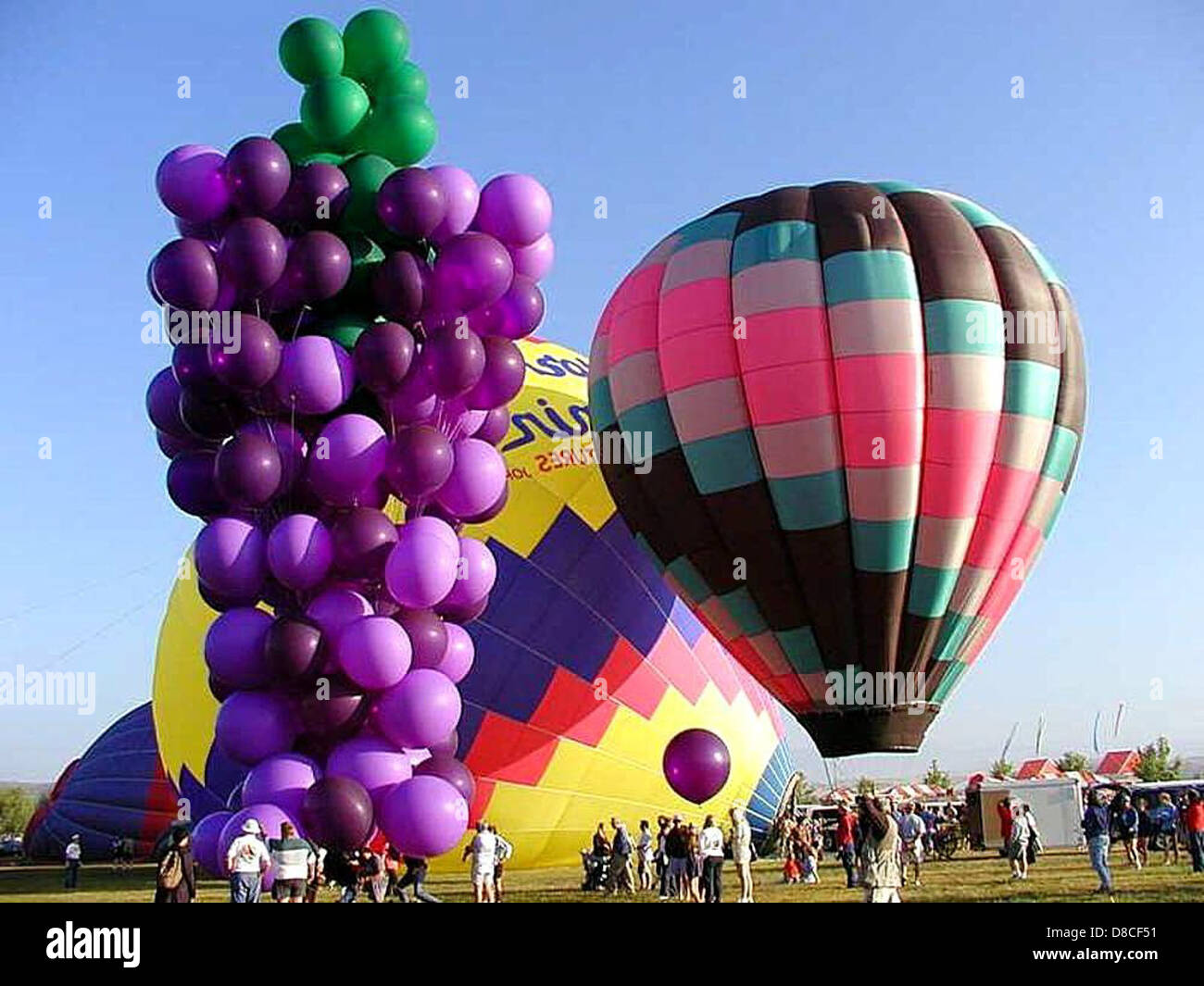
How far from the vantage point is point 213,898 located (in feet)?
37.2

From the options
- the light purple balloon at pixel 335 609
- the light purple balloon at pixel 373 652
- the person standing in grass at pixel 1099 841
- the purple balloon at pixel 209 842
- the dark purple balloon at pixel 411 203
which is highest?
the dark purple balloon at pixel 411 203

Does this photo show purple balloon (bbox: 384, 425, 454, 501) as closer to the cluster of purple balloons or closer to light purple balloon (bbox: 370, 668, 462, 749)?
the cluster of purple balloons

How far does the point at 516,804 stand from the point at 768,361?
4.69 metres

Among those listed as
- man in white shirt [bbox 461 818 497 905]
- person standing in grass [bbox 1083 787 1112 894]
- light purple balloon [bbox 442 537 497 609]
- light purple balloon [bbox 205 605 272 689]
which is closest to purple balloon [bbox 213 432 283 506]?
light purple balloon [bbox 205 605 272 689]

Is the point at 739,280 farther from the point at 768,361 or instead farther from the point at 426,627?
the point at 426,627

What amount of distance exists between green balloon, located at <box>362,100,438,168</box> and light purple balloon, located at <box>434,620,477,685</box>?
10.0 ft

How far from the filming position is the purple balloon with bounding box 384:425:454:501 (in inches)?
332

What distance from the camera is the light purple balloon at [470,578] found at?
8906 mm

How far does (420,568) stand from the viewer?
8266 mm

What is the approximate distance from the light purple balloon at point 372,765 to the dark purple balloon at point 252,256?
2769mm

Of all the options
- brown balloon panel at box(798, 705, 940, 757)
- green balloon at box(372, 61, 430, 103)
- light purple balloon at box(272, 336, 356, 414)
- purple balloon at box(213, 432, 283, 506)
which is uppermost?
green balloon at box(372, 61, 430, 103)

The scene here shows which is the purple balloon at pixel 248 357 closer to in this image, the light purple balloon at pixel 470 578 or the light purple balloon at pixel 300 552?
the light purple balloon at pixel 300 552

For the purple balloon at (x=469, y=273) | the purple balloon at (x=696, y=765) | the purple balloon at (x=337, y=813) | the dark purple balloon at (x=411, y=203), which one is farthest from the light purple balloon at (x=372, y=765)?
the purple balloon at (x=696, y=765)
